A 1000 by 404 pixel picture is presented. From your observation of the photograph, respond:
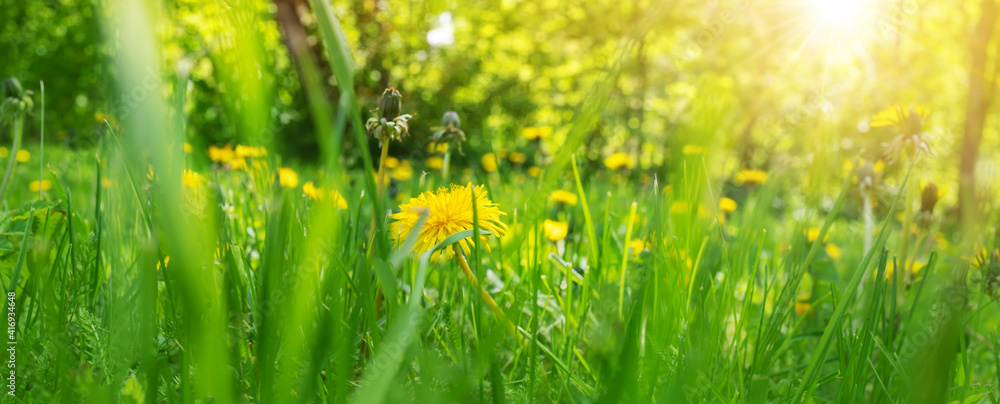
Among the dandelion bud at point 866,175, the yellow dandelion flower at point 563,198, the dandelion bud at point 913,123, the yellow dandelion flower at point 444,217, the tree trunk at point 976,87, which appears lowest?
the yellow dandelion flower at point 563,198

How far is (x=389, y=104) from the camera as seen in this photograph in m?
0.68

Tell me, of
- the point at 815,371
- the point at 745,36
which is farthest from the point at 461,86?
the point at 815,371

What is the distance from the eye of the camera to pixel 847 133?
8.08m

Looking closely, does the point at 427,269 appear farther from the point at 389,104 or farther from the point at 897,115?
the point at 897,115

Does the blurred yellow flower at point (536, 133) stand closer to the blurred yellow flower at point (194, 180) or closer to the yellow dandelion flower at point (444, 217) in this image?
the blurred yellow flower at point (194, 180)

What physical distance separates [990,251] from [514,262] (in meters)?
0.72

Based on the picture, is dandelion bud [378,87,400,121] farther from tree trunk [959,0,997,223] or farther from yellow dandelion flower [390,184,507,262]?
tree trunk [959,0,997,223]

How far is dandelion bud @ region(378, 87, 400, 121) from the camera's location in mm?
678

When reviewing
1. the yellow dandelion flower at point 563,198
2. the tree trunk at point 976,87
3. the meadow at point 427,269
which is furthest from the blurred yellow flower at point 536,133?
the tree trunk at point 976,87

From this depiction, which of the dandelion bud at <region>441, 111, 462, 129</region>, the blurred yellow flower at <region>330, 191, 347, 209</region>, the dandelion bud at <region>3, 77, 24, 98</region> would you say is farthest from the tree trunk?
the dandelion bud at <region>3, 77, 24, 98</region>

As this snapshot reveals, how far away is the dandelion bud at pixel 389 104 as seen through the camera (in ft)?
2.23

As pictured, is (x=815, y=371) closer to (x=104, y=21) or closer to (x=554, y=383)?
(x=554, y=383)

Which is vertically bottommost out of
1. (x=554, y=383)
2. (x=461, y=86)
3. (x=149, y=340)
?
(x=554, y=383)

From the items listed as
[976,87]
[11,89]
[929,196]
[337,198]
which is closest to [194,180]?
[337,198]
